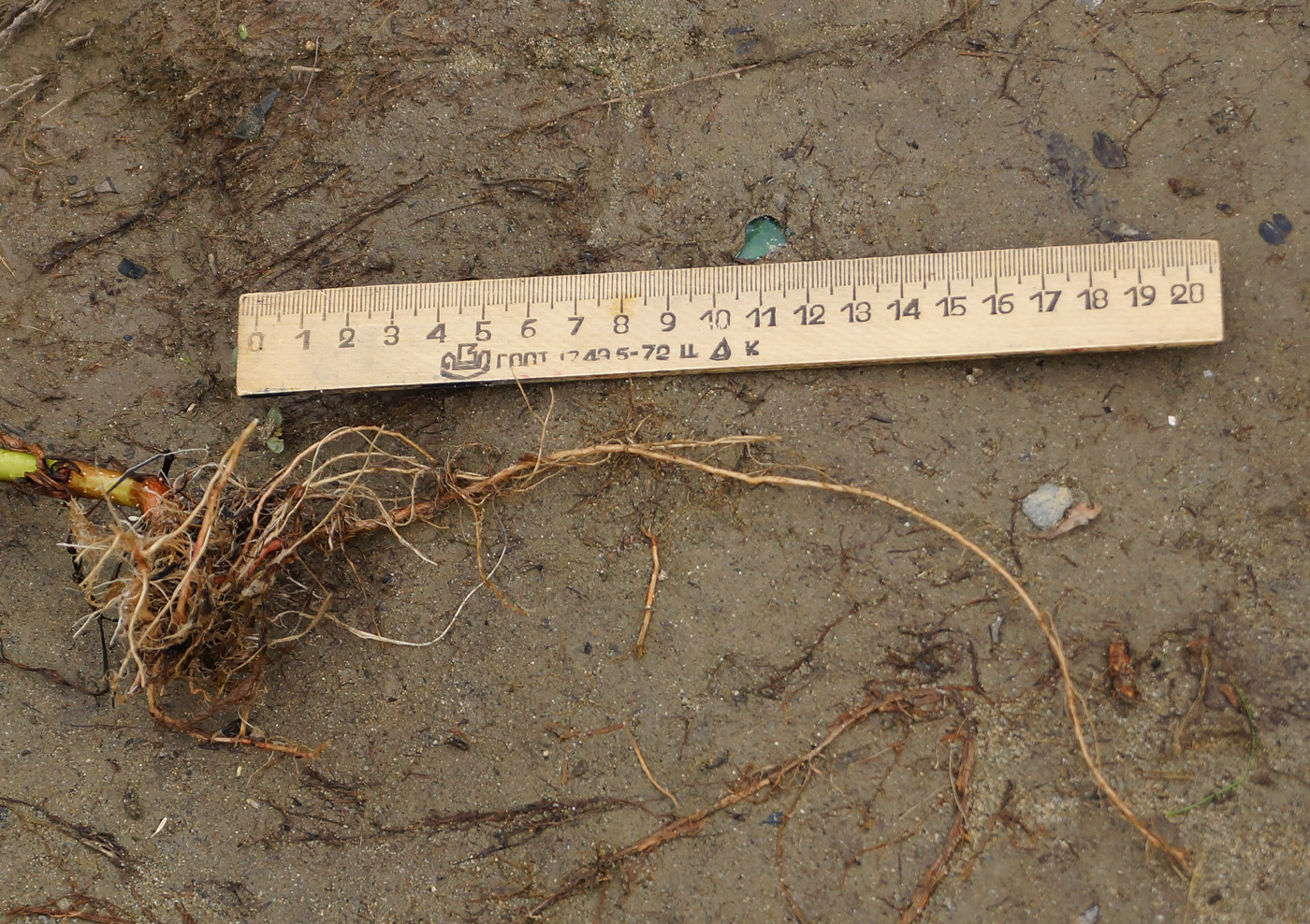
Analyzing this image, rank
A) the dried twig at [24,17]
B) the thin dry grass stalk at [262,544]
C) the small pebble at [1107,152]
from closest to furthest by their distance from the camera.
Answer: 1. the thin dry grass stalk at [262,544]
2. the small pebble at [1107,152]
3. the dried twig at [24,17]

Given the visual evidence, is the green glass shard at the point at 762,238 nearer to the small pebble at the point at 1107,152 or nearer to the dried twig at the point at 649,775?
the small pebble at the point at 1107,152

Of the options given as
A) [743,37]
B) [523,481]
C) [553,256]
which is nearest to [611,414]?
[523,481]

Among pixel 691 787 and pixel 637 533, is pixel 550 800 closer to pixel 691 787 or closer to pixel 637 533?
pixel 691 787

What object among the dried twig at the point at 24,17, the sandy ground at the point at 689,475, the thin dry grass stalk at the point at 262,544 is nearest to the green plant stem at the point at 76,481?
the thin dry grass stalk at the point at 262,544

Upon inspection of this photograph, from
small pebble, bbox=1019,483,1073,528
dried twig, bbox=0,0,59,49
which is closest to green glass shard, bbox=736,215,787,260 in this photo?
small pebble, bbox=1019,483,1073,528

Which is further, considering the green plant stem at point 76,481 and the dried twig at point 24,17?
the dried twig at point 24,17

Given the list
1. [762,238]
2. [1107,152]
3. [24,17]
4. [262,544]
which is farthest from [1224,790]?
[24,17]
